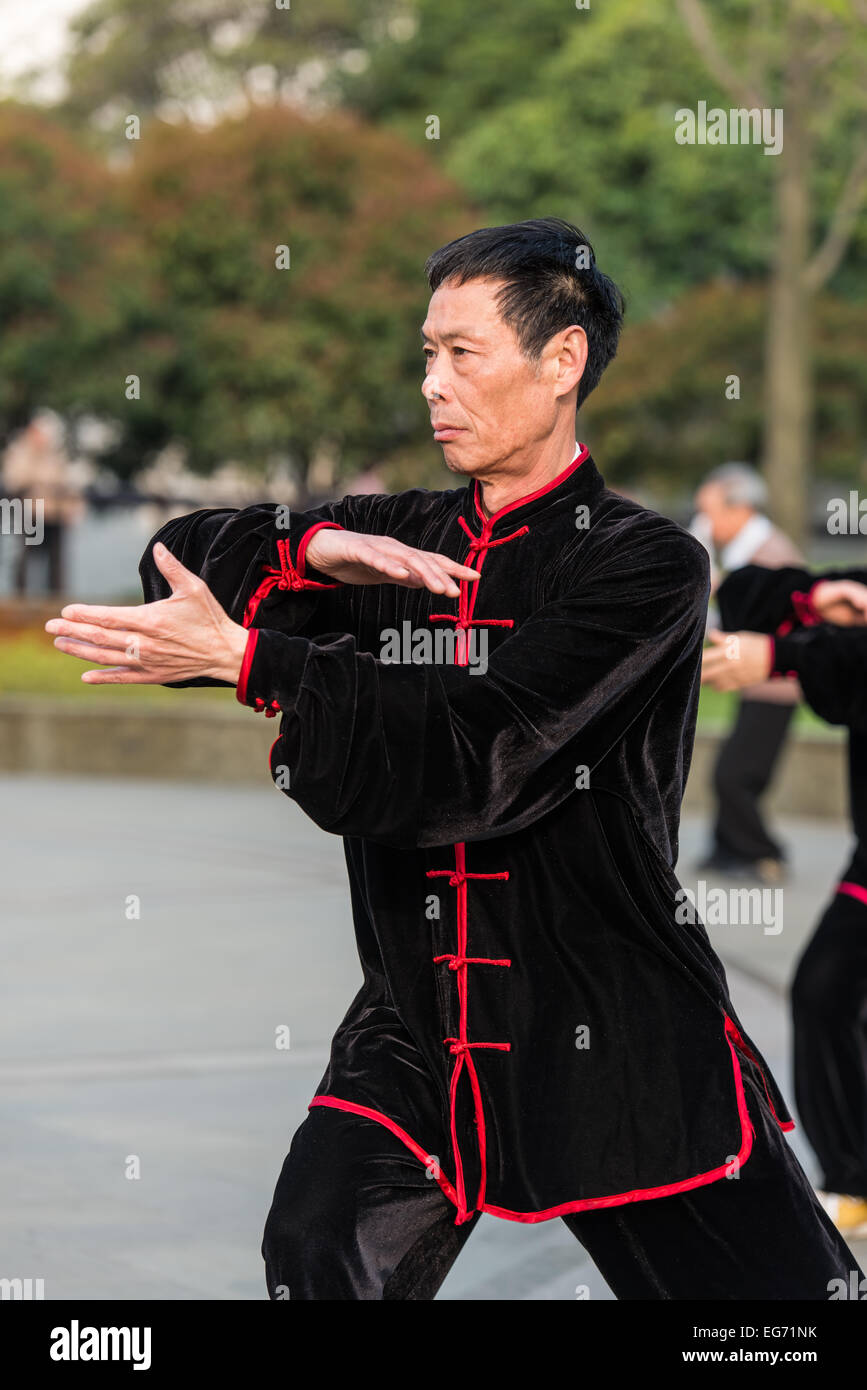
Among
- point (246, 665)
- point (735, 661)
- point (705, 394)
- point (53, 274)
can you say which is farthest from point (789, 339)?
point (246, 665)

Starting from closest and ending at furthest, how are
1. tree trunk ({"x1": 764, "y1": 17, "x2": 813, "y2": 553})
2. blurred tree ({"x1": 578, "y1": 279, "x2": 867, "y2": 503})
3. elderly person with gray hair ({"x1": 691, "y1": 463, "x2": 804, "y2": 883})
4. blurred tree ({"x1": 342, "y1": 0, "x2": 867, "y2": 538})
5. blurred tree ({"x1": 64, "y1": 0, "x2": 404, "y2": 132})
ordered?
elderly person with gray hair ({"x1": 691, "y1": 463, "x2": 804, "y2": 883}) → tree trunk ({"x1": 764, "y1": 17, "x2": 813, "y2": 553}) → blurred tree ({"x1": 342, "y1": 0, "x2": 867, "y2": 538}) → blurred tree ({"x1": 578, "y1": 279, "x2": 867, "y2": 503}) → blurred tree ({"x1": 64, "y1": 0, "x2": 404, "y2": 132})

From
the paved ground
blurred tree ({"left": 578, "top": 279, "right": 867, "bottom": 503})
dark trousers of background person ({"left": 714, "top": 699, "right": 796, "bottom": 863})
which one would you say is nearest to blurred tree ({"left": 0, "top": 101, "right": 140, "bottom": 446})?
blurred tree ({"left": 578, "top": 279, "right": 867, "bottom": 503})

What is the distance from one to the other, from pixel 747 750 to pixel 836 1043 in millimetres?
5649

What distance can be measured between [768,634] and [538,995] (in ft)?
7.08

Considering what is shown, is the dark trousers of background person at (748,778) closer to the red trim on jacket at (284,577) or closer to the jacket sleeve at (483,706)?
the red trim on jacket at (284,577)

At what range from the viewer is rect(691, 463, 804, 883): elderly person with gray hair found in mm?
10336

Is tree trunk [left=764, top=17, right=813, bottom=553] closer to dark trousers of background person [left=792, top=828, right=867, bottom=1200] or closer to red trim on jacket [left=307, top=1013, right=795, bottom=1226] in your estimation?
dark trousers of background person [left=792, top=828, right=867, bottom=1200]

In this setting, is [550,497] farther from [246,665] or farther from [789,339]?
[789,339]

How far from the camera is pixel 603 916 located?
2975mm

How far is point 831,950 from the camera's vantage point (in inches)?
203

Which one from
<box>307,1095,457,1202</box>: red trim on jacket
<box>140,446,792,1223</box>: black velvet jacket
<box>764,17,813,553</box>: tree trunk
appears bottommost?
<box>307,1095,457,1202</box>: red trim on jacket

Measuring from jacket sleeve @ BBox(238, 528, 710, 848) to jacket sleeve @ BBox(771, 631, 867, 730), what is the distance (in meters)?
1.85
